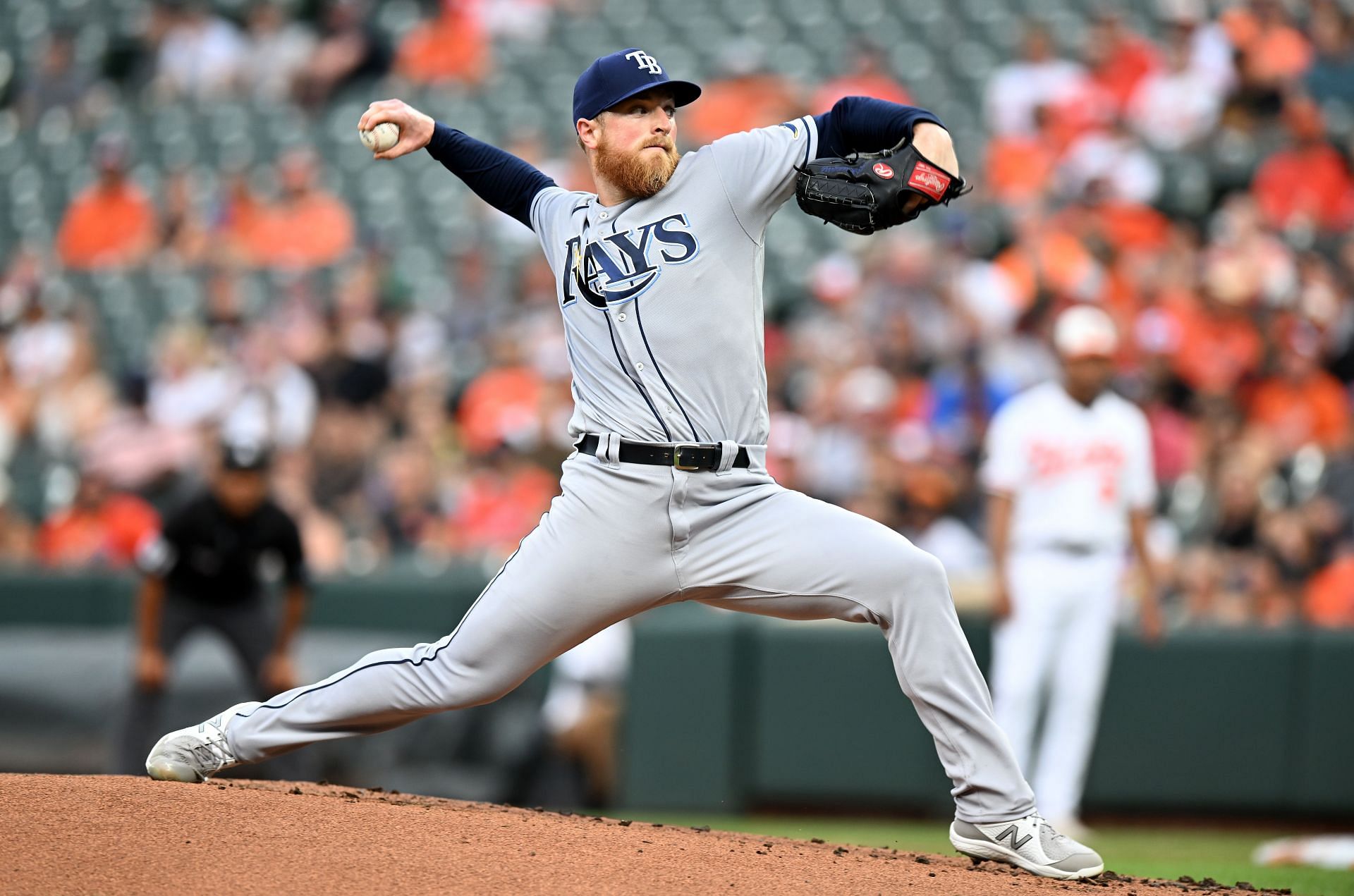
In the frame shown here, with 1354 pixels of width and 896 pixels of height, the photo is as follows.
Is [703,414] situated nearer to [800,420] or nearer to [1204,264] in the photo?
[800,420]

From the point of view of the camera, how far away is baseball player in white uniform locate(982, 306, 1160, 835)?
7012mm

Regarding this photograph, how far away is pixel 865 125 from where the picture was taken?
12.7 ft

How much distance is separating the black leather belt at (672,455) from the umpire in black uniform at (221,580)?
133 inches

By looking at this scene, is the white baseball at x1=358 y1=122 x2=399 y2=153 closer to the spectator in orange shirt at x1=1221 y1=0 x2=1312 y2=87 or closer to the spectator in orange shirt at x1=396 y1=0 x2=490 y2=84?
the spectator in orange shirt at x1=1221 y1=0 x2=1312 y2=87

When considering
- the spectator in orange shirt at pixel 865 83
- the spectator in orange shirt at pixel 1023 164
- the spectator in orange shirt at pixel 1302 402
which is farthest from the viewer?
the spectator in orange shirt at pixel 865 83

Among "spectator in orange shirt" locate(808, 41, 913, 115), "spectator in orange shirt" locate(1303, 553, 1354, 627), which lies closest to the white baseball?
"spectator in orange shirt" locate(1303, 553, 1354, 627)

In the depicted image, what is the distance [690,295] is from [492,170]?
77 centimetres

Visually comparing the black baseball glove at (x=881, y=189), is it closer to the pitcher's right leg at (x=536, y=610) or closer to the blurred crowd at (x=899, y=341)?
the pitcher's right leg at (x=536, y=610)

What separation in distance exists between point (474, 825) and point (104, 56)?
1248cm

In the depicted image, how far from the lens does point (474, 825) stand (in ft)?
13.4

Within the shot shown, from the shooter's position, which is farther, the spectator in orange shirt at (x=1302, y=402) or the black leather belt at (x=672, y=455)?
the spectator in orange shirt at (x=1302, y=402)

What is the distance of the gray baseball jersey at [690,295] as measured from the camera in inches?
153

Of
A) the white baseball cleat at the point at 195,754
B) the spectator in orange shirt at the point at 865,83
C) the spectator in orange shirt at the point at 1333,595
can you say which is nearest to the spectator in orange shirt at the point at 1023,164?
the spectator in orange shirt at the point at 865,83

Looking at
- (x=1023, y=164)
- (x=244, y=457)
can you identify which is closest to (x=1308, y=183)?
(x=1023, y=164)
